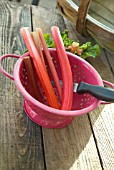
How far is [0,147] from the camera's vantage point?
0.67m

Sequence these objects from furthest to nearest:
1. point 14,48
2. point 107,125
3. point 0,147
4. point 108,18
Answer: point 108,18 < point 14,48 < point 107,125 < point 0,147

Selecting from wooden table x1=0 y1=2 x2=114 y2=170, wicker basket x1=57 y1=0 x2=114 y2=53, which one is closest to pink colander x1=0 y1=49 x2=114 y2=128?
wooden table x1=0 y1=2 x2=114 y2=170

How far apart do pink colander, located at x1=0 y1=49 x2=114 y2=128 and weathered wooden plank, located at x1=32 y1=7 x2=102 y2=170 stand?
2 centimetres

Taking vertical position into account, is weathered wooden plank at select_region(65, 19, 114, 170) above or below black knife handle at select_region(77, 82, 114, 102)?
below

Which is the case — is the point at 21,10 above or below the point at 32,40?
below

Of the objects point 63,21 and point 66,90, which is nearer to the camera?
point 66,90

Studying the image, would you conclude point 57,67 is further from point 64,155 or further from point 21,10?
point 21,10

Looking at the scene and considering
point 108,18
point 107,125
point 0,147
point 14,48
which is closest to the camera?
point 0,147

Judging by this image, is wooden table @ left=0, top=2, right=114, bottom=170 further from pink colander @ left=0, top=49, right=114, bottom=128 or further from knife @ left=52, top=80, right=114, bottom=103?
knife @ left=52, top=80, right=114, bottom=103

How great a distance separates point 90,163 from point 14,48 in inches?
17.3

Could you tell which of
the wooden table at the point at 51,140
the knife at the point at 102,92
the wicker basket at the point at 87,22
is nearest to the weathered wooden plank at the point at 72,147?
the wooden table at the point at 51,140

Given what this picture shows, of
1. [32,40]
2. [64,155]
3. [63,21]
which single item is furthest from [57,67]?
[63,21]

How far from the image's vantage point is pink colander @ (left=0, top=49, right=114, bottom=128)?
0.65 m

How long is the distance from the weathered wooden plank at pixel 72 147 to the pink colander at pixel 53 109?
0.07 feet
